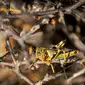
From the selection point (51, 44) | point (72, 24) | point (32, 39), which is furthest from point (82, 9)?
point (32, 39)

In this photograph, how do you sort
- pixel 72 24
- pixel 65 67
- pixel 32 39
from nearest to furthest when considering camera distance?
pixel 32 39, pixel 65 67, pixel 72 24

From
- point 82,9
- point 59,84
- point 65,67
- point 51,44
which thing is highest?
point 82,9

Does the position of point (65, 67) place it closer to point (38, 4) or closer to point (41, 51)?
point (41, 51)

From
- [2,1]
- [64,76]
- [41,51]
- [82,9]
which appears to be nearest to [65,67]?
[64,76]

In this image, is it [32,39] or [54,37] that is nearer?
[32,39]

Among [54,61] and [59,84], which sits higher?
[54,61]

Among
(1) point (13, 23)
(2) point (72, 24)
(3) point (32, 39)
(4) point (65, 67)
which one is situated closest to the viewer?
(3) point (32, 39)

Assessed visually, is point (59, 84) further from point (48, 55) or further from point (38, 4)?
point (38, 4)

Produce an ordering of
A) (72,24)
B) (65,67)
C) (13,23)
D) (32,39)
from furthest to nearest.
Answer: (72,24), (13,23), (65,67), (32,39)

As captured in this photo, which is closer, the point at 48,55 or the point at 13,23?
the point at 48,55
